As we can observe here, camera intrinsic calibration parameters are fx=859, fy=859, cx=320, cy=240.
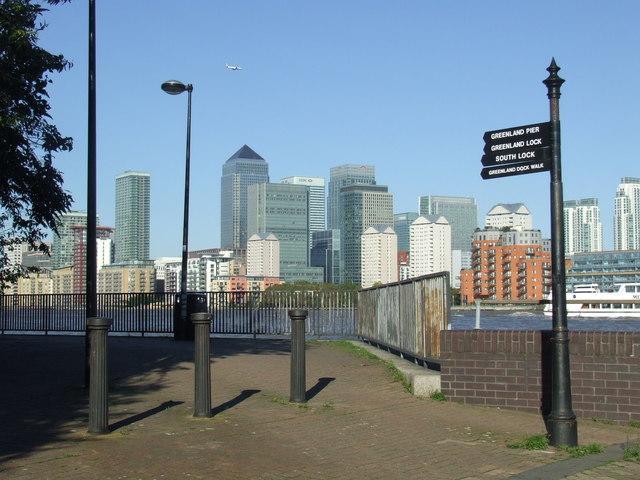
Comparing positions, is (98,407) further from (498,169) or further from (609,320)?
(609,320)

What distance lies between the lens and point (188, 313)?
21516 millimetres

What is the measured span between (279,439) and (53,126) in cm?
871

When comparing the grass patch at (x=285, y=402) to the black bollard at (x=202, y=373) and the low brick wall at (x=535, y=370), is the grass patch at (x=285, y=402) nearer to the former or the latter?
the black bollard at (x=202, y=373)

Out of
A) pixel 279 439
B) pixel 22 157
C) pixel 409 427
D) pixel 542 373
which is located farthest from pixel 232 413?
pixel 22 157

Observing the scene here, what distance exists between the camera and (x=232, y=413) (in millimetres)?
9945

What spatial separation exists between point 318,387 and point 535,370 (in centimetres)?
325

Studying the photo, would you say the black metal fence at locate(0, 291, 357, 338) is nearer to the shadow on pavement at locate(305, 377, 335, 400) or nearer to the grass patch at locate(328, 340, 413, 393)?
the grass patch at locate(328, 340, 413, 393)

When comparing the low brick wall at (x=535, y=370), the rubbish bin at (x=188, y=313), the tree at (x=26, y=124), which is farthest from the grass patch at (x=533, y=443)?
the rubbish bin at (x=188, y=313)

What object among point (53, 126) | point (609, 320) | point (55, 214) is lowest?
point (609, 320)

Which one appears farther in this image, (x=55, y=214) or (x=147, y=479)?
(x=55, y=214)

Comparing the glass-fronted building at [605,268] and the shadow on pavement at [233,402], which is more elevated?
the glass-fronted building at [605,268]

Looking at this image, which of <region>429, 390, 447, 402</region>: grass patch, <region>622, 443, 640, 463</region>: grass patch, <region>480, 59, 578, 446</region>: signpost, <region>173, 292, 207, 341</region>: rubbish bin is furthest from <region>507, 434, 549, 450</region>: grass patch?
<region>173, 292, 207, 341</region>: rubbish bin

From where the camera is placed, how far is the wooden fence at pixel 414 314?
11766mm

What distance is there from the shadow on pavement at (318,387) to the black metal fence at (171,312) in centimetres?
978
